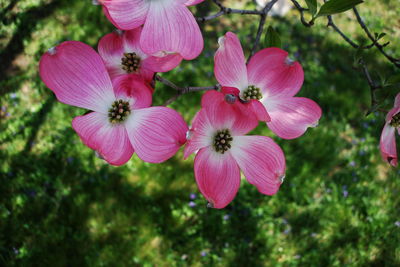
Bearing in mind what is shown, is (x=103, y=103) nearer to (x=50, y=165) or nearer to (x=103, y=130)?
(x=103, y=130)

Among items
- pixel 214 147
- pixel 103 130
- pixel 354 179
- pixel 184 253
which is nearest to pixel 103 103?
pixel 103 130

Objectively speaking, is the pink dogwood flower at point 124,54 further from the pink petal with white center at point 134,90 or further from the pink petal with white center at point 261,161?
the pink petal with white center at point 261,161

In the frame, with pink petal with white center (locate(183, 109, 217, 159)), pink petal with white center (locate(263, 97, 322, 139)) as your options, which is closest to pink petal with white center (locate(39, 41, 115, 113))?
pink petal with white center (locate(183, 109, 217, 159))

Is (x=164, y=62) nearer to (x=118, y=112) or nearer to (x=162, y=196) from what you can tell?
(x=118, y=112)

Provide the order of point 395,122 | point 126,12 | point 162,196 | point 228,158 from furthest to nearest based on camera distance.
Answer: point 162,196 < point 395,122 < point 228,158 < point 126,12

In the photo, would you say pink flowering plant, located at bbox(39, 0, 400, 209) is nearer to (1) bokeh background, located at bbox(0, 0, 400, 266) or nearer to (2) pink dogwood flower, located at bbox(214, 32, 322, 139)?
(2) pink dogwood flower, located at bbox(214, 32, 322, 139)

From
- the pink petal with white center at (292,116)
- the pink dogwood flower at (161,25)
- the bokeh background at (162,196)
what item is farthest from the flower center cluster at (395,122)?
the bokeh background at (162,196)

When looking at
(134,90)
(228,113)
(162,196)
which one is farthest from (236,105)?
(162,196)
